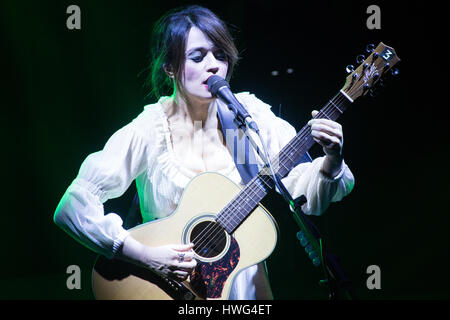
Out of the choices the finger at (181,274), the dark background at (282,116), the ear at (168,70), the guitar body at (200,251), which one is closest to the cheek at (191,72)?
the ear at (168,70)

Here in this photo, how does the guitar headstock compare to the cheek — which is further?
the cheek

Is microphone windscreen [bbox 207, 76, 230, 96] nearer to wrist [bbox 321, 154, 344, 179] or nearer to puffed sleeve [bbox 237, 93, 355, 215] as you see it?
puffed sleeve [bbox 237, 93, 355, 215]

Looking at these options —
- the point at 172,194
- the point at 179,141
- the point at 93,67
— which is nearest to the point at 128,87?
the point at 93,67

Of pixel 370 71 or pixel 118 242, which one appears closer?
pixel 118 242

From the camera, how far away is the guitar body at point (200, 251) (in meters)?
1.74

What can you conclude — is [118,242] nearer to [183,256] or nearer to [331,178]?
[183,256]

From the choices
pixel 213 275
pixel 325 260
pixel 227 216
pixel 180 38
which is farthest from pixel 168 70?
pixel 325 260

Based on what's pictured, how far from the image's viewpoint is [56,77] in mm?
2441

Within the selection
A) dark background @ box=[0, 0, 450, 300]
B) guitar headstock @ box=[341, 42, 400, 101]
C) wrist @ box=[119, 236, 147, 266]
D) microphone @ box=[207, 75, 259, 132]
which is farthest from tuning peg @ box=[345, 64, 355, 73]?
wrist @ box=[119, 236, 147, 266]

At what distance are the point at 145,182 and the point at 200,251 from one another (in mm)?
479

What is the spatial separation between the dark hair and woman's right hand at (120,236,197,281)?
0.83 m

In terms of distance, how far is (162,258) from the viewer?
173cm

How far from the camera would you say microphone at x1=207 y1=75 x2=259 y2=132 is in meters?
1.62

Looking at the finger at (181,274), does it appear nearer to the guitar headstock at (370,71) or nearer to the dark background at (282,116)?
the dark background at (282,116)
